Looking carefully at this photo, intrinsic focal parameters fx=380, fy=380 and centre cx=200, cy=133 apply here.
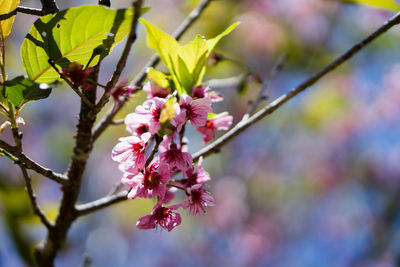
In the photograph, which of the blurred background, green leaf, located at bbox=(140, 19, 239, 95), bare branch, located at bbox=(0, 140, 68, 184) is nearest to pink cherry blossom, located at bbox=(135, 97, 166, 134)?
green leaf, located at bbox=(140, 19, 239, 95)

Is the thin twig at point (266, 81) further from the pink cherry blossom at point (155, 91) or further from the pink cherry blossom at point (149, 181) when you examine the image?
the pink cherry blossom at point (149, 181)

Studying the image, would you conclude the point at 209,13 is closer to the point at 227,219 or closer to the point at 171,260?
the point at 227,219

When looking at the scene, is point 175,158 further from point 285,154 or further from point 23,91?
point 285,154

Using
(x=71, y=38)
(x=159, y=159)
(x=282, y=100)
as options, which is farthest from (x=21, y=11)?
(x=282, y=100)

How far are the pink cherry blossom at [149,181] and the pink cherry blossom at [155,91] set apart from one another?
0.56ft

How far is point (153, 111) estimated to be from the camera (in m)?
0.74

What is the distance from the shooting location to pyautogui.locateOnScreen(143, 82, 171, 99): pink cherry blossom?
0.83m

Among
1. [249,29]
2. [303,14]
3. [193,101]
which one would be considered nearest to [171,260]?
[249,29]

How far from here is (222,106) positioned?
13.4 feet

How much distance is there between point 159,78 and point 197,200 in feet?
0.90

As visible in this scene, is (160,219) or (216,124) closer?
(160,219)

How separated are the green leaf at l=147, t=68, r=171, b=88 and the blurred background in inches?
107

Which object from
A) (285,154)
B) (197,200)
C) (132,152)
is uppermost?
(132,152)

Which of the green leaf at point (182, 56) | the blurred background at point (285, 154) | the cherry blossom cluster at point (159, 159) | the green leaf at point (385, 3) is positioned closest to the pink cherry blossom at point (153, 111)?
the cherry blossom cluster at point (159, 159)
